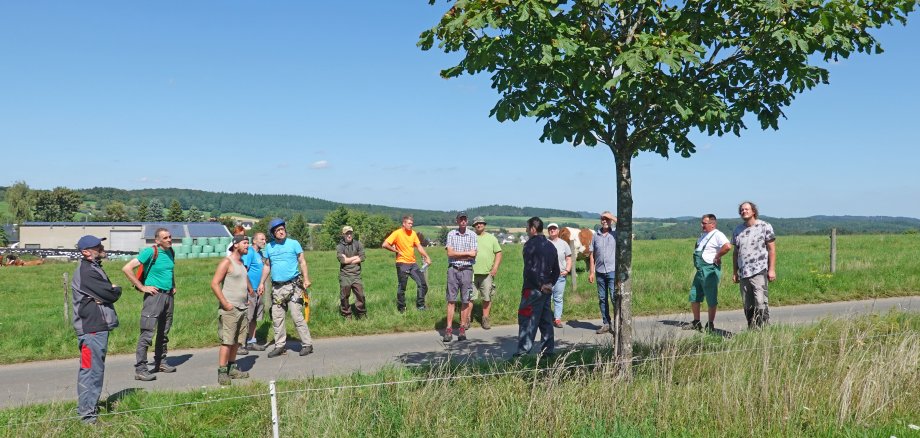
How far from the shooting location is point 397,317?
12.0 m

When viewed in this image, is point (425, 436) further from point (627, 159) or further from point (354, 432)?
point (627, 159)

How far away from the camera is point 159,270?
29.1 ft

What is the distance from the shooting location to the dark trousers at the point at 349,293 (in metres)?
11.9

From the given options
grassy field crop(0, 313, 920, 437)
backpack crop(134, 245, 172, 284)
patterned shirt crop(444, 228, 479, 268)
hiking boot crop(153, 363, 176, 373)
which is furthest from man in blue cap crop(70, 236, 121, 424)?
patterned shirt crop(444, 228, 479, 268)

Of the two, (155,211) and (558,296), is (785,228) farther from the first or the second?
(155,211)

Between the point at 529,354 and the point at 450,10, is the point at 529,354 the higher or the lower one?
the lower one

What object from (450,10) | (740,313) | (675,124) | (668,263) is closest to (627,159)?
(675,124)

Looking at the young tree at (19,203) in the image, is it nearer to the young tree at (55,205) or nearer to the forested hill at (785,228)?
the young tree at (55,205)

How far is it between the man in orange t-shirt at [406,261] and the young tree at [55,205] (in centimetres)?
14999

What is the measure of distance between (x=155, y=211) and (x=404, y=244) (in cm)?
15867

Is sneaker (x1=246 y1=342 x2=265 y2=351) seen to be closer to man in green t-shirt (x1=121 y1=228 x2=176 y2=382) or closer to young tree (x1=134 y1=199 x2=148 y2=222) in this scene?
man in green t-shirt (x1=121 y1=228 x2=176 y2=382)

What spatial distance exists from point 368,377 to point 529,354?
106 inches

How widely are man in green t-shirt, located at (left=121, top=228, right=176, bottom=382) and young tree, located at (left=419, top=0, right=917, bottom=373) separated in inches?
207

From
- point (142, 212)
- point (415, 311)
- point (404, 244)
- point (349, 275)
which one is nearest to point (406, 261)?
point (404, 244)
